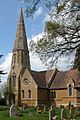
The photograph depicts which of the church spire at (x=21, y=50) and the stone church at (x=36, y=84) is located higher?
the church spire at (x=21, y=50)

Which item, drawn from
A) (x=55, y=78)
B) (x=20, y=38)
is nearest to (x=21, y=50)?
(x=20, y=38)

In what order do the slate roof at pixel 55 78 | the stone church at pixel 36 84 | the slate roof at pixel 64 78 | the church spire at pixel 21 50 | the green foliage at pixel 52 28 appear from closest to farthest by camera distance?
the green foliage at pixel 52 28
the stone church at pixel 36 84
the slate roof at pixel 64 78
the slate roof at pixel 55 78
the church spire at pixel 21 50

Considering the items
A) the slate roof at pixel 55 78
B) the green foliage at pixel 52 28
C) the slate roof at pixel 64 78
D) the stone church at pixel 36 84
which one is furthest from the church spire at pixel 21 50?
the green foliage at pixel 52 28

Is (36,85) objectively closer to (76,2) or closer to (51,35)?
(51,35)

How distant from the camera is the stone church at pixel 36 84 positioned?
69438mm

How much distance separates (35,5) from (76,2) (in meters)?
2.98

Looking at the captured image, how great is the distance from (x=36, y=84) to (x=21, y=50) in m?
12.6

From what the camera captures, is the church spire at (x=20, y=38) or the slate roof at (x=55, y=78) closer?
the slate roof at (x=55, y=78)

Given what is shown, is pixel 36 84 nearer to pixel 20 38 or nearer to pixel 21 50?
pixel 21 50

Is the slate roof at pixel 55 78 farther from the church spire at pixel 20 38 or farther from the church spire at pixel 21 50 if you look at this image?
the church spire at pixel 20 38

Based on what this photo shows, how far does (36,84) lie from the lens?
235 ft

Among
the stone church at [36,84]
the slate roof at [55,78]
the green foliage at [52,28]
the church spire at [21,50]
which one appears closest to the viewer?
the green foliage at [52,28]

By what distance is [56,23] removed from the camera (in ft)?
76.1

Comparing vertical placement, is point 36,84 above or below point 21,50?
below
